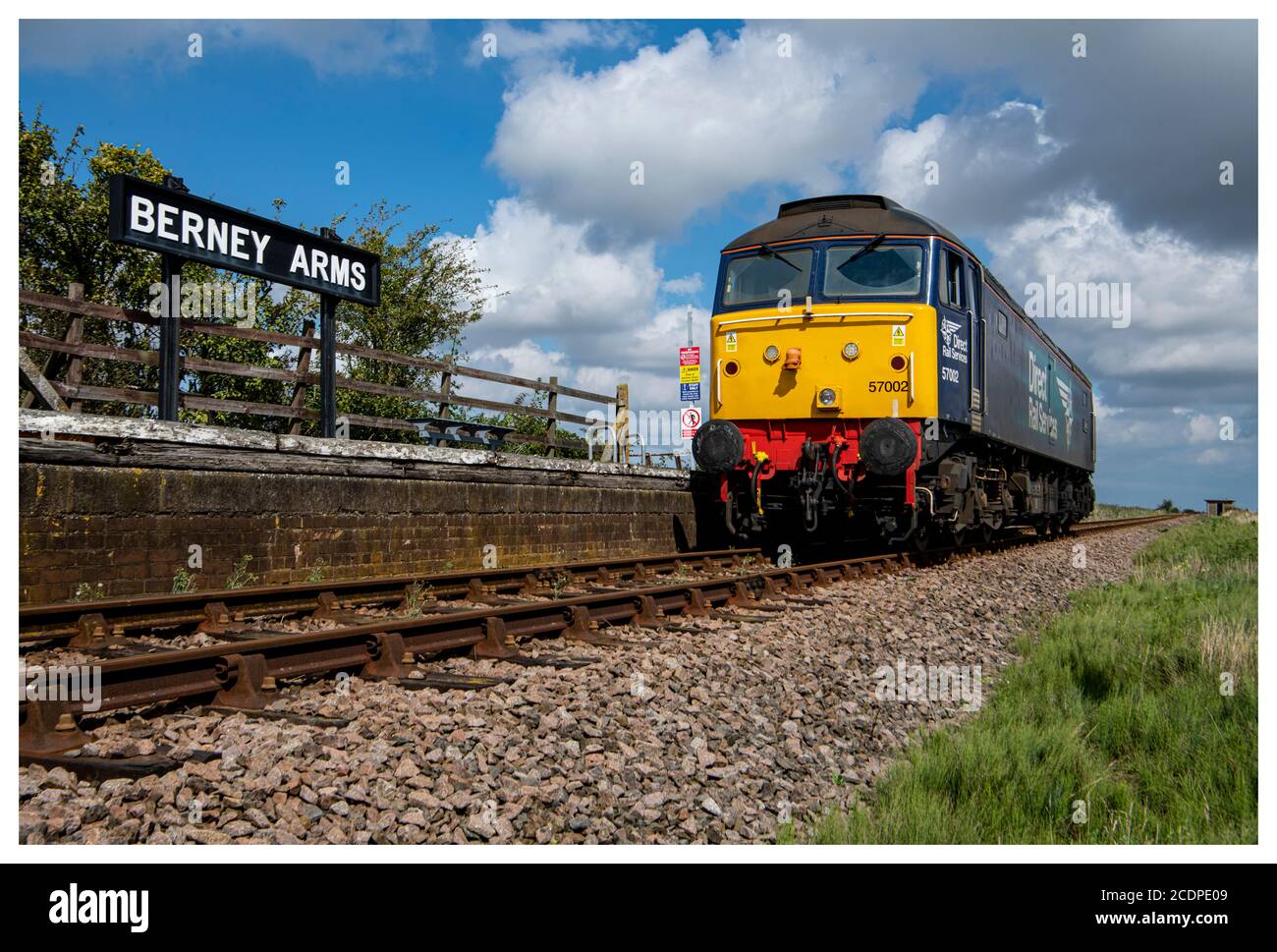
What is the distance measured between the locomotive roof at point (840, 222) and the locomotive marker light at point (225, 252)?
4.57 m

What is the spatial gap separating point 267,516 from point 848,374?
6.26 metres

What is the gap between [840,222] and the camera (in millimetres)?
11492

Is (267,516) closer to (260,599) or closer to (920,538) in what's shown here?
(260,599)

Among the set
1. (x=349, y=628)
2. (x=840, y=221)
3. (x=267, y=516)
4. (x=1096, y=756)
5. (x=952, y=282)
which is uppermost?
(x=840, y=221)

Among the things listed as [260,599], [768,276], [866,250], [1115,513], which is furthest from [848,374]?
[1115,513]

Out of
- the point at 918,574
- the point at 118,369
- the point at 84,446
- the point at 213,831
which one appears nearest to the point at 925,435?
the point at 918,574

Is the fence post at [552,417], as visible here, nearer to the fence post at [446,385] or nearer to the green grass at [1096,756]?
the fence post at [446,385]

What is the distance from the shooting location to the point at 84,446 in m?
6.80

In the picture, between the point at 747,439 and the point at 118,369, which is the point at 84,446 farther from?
the point at 118,369

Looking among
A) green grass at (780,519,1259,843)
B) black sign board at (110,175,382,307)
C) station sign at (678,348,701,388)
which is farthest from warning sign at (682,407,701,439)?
green grass at (780,519,1259,843)

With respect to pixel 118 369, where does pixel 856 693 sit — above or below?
below

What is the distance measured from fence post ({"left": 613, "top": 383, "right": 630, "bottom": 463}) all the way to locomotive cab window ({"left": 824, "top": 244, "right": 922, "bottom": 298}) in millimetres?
5212

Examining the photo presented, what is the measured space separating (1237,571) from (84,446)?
12706 millimetres
